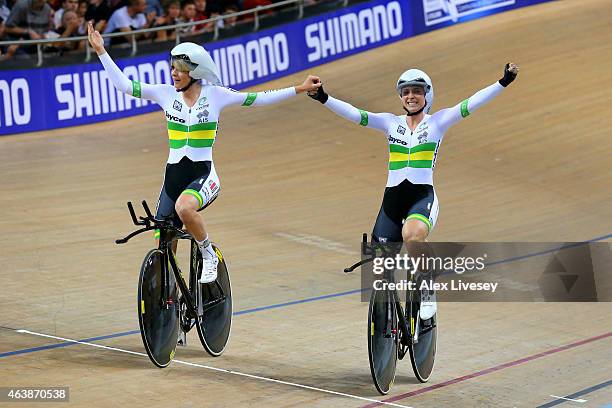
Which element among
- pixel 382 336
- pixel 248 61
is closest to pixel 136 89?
pixel 382 336

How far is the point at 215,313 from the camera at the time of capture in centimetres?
646

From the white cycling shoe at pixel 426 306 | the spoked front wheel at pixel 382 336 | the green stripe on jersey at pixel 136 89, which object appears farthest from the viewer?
the green stripe on jersey at pixel 136 89

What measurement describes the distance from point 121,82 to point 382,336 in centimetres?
204

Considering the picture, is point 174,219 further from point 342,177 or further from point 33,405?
point 342,177

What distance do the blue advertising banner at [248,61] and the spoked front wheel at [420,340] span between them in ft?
24.0

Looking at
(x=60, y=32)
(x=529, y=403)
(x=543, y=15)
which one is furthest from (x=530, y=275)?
(x=543, y=15)

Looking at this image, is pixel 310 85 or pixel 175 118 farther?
pixel 175 118

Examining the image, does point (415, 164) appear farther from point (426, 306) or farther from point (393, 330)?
point (393, 330)

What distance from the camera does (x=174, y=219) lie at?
20.5ft

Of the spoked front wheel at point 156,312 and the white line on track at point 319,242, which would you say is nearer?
the spoked front wheel at point 156,312

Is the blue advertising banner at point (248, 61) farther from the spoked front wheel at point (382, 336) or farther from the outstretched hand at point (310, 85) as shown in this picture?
the spoked front wheel at point (382, 336)

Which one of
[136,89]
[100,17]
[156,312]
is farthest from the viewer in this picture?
[100,17]

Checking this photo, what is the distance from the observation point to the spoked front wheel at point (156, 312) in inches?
233

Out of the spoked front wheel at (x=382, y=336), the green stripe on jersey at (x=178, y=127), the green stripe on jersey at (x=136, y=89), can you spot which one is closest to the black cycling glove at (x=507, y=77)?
the spoked front wheel at (x=382, y=336)
